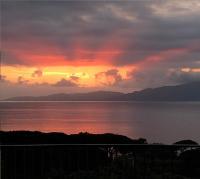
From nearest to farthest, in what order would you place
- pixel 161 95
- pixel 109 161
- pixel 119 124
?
pixel 109 161, pixel 119 124, pixel 161 95

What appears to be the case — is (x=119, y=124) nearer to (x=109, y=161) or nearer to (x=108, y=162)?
(x=108, y=162)

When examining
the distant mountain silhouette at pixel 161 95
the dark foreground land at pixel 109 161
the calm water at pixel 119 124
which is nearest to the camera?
the dark foreground land at pixel 109 161

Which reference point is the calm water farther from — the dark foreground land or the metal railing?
the metal railing

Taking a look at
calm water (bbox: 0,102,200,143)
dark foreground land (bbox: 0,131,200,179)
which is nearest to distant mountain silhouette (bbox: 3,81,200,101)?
calm water (bbox: 0,102,200,143)

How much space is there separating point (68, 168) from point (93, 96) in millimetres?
151100

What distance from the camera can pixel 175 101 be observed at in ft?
554

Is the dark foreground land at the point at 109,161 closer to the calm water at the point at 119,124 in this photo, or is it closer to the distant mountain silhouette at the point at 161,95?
the calm water at the point at 119,124

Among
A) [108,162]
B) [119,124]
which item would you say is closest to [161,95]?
[119,124]

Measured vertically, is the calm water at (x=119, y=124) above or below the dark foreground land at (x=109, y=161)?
above

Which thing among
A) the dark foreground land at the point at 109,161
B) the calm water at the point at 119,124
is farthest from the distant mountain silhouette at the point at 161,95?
the dark foreground land at the point at 109,161

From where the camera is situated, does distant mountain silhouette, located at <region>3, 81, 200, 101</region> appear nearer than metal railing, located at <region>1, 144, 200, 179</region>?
No

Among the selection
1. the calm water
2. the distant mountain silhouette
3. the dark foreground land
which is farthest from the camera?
the distant mountain silhouette

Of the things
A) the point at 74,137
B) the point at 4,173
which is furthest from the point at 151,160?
the point at 74,137

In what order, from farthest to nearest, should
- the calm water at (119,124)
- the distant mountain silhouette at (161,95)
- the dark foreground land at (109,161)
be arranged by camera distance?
the distant mountain silhouette at (161,95), the calm water at (119,124), the dark foreground land at (109,161)
